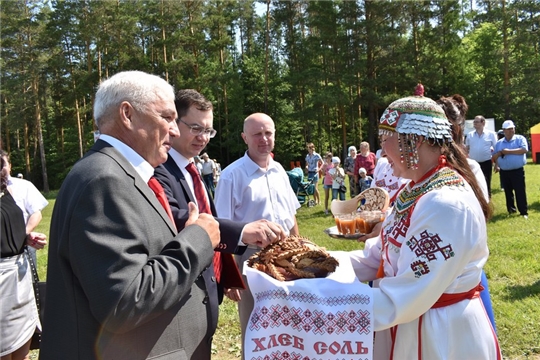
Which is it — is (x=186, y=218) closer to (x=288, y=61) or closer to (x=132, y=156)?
(x=132, y=156)

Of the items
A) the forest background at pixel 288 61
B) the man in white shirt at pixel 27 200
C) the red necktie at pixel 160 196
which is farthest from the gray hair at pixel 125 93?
the forest background at pixel 288 61

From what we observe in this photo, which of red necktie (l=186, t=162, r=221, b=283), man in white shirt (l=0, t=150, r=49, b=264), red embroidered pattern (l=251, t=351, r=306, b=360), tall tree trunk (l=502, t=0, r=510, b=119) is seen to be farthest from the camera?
tall tree trunk (l=502, t=0, r=510, b=119)

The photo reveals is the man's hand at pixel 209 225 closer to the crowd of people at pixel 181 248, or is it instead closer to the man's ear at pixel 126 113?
the crowd of people at pixel 181 248

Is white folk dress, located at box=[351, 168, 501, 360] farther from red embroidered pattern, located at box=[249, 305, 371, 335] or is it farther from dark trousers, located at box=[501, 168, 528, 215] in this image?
dark trousers, located at box=[501, 168, 528, 215]

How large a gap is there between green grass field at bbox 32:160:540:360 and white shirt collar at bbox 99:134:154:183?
2997 mm

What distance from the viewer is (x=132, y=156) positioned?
1.84m

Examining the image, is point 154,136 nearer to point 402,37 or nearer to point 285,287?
point 285,287

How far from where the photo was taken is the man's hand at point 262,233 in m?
2.32

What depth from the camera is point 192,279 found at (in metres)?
1.72

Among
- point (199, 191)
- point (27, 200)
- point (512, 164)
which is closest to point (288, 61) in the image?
point (512, 164)

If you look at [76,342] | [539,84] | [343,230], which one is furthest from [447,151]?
[539,84]

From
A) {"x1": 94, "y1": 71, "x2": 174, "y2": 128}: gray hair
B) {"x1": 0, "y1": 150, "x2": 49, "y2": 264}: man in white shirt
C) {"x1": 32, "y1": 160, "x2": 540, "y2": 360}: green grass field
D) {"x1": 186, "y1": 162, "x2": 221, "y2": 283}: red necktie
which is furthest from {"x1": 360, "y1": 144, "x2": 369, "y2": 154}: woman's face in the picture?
{"x1": 94, "y1": 71, "x2": 174, "y2": 128}: gray hair

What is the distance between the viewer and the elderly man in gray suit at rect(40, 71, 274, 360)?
1.53 metres

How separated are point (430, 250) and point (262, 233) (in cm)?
85
